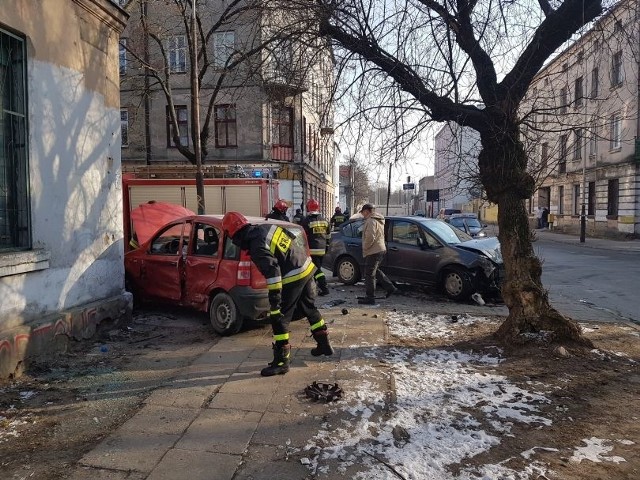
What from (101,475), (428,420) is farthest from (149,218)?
(428,420)

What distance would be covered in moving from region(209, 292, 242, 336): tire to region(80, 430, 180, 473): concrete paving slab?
2.60 metres

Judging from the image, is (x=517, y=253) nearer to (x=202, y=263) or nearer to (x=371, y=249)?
(x=371, y=249)

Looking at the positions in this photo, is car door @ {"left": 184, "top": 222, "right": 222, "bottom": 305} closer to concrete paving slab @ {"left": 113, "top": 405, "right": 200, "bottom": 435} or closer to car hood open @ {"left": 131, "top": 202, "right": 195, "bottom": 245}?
concrete paving slab @ {"left": 113, "top": 405, "right": 200, "bottom": 435}

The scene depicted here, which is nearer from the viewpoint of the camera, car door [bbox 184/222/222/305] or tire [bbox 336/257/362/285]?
car door [bbox 184/222/222/305]

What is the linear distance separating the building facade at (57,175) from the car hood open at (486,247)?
5918 millimetres

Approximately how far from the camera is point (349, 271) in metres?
10.6

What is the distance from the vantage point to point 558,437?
3500mm

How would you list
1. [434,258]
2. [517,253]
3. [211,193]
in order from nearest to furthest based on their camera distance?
[517,253], [434,258], [211,193]

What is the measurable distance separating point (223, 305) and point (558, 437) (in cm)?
413

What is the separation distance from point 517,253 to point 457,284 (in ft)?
9.79

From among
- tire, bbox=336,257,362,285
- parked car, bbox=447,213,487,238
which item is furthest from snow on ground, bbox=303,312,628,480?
parked car, bbox=447,213,487,238

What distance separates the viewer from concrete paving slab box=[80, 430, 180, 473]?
3137 millimetres

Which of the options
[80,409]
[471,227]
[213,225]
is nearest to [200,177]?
[213,225]

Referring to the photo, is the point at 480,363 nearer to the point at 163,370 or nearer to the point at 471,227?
the point at 163,370
